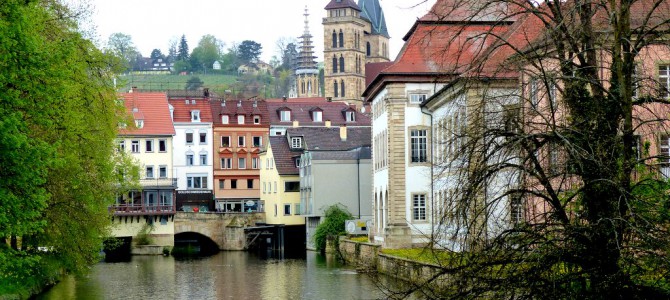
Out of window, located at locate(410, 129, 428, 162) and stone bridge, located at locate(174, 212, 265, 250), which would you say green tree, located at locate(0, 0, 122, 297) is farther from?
stone bridge, located at locate(174, 212, 265, 250)

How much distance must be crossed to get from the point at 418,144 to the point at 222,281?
30.6 feet

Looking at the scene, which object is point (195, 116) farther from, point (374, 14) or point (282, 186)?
point (374, 14)

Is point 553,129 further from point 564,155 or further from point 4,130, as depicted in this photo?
point 4,130

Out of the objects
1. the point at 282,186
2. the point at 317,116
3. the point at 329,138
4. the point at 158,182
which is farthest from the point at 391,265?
the point at 317,116

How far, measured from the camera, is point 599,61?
15008mm

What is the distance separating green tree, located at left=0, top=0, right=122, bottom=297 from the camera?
2158 centimetres

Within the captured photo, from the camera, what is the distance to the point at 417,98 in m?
44.4

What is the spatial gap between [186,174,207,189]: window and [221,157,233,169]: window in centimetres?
165

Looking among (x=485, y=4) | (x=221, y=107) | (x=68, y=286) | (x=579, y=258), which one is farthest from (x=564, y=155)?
(x=221, y=107)

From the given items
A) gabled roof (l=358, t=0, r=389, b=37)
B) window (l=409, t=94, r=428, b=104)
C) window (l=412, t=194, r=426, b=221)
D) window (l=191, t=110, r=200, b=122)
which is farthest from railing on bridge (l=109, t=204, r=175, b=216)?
gabled roof (l=358, t=0, r=389, b=37)

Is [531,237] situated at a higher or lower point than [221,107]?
lower

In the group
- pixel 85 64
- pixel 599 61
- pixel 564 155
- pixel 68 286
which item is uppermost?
pixel 85 64

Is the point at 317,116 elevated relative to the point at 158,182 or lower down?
elevated

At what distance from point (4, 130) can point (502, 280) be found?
11.0 m
